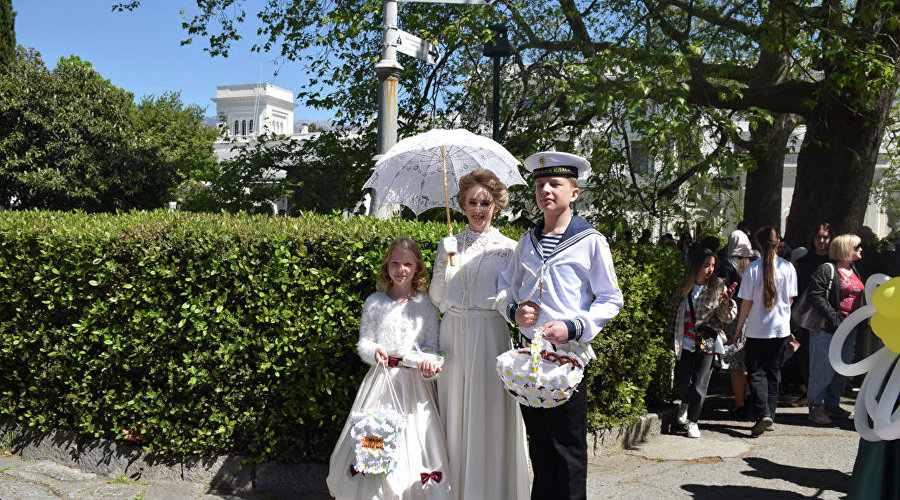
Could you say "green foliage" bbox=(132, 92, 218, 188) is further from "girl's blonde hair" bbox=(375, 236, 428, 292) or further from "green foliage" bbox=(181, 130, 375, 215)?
"girl's blonde hair" bbox=(375, 236, 428, 292)

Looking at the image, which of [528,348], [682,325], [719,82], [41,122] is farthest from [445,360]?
[41,122]

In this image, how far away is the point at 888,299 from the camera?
3.28 meters

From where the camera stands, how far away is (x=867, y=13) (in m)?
8.02

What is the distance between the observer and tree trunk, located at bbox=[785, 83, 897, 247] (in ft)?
32.7

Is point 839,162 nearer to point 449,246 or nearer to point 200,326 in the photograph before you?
point 449,246

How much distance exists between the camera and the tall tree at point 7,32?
18.2 metres

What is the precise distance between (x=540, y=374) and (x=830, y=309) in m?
5.18

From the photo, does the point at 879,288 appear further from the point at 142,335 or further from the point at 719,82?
the point at 719,82

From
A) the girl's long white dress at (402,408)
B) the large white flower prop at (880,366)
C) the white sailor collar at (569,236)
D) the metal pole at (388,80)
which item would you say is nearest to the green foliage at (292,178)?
the metal pole at (388,80)

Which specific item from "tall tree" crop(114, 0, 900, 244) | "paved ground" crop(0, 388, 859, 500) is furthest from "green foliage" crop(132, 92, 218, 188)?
"paved ground" crop(0, 388, 859, 500)

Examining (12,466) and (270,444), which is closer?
(270,444)

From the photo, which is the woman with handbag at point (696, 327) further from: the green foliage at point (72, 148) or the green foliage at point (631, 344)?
the green foliage at point (72, 148)

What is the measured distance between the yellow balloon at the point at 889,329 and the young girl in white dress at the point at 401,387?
7.26 ft

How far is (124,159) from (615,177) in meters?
12.0
